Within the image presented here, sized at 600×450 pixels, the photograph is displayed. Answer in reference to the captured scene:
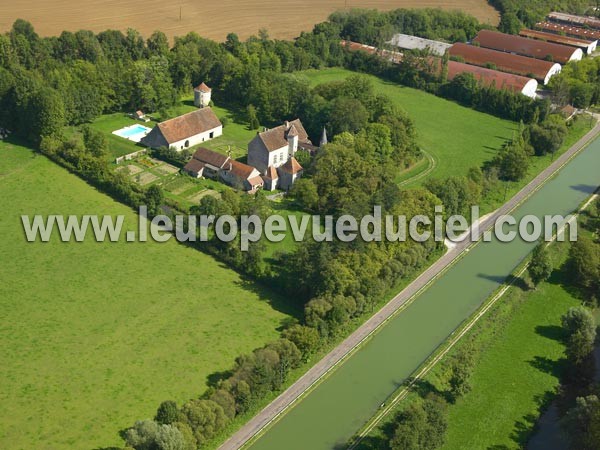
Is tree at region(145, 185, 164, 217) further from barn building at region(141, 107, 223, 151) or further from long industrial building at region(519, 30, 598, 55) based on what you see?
long industrial building at region(519, 30, 598, 55)

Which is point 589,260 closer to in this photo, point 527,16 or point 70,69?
point 70,69

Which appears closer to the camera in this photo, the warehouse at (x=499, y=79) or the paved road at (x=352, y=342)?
the paved road at (x=352, y=342)


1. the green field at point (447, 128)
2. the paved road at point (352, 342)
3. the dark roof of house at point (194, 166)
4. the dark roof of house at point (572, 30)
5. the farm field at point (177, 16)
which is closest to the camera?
the paved road at point (352, 342)

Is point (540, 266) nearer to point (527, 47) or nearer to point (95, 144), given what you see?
point (95, 144)

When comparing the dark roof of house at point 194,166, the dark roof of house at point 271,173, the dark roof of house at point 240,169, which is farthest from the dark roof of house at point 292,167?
the dark roof of house at point 194,166

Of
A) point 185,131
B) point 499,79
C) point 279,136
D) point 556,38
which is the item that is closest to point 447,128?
point 499,79

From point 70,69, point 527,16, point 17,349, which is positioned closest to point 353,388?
point 17,349

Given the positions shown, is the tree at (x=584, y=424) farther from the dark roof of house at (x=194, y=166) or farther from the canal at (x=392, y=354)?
the dark roof of house at (x=194, y=166)

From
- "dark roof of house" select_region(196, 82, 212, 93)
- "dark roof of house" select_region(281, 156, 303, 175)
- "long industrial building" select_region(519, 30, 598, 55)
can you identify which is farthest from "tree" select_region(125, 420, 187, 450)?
"long industrial building" select_region(519, 30, 598, 55)
